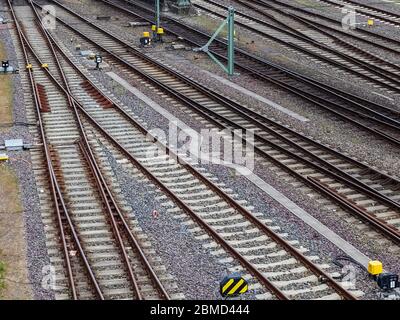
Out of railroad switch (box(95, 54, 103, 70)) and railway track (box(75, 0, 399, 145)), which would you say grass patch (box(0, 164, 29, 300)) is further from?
railroad switch (box(95, 54, 103, 70))

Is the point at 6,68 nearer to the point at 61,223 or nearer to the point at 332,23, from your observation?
the point at 61,223

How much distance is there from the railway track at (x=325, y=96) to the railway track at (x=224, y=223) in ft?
18.9

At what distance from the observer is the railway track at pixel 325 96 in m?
24.8

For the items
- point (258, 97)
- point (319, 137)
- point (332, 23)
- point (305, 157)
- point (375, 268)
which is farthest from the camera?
point (332, 23)

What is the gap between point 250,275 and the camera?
633 inches

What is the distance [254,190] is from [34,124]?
786 centimetres

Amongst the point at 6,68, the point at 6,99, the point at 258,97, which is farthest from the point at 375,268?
the point at 6,68

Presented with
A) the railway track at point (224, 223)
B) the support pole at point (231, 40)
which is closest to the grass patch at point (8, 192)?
the railway track at point (224, 223)

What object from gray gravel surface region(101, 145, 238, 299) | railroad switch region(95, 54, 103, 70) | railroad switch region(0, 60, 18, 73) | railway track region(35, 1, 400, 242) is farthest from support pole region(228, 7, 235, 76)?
gray gravel surface region(101, 145, 238, 299)

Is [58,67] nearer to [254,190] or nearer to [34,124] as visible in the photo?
[34,124]

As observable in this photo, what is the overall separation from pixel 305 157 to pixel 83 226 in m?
6.57

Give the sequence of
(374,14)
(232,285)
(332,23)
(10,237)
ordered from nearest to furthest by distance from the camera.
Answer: (232,285) < (10,237) < (332,23) < (374,14)

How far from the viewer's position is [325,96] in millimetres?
28141

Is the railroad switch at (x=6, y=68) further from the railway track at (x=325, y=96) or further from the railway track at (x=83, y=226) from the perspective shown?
the railway track at (x=325, y=96)
